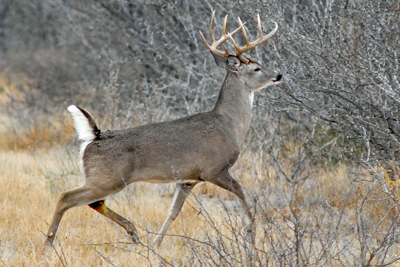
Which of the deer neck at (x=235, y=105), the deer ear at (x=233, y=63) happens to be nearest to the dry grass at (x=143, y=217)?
the deer neck at (x=235, y=105)

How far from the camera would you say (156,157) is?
4883 millimetres

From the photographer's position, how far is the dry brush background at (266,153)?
402cm

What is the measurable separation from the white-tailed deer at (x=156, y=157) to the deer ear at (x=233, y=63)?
0.41m

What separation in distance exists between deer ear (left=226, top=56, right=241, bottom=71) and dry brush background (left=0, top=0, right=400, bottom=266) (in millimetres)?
413

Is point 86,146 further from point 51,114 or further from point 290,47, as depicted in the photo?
point 51,114

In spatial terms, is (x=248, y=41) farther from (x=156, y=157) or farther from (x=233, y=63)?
(x=156, y=157)

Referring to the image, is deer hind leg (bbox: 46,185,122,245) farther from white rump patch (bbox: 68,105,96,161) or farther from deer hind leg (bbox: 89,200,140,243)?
white rump patch (bbox: 68,105,96,161)

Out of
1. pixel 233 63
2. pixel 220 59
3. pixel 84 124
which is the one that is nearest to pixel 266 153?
pixel 220 59

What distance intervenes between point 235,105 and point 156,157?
1278mm

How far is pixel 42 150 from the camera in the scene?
970 centimetres

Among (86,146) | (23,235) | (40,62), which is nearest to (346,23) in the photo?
(86,146)

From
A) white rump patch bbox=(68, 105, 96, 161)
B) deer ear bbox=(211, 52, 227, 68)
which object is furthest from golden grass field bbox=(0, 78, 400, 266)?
deer ear bbox=(211, 52, 227, 68)

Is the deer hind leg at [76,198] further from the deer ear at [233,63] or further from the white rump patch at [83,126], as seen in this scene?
the deer ear at [233,63]

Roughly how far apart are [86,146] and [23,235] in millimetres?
1074
